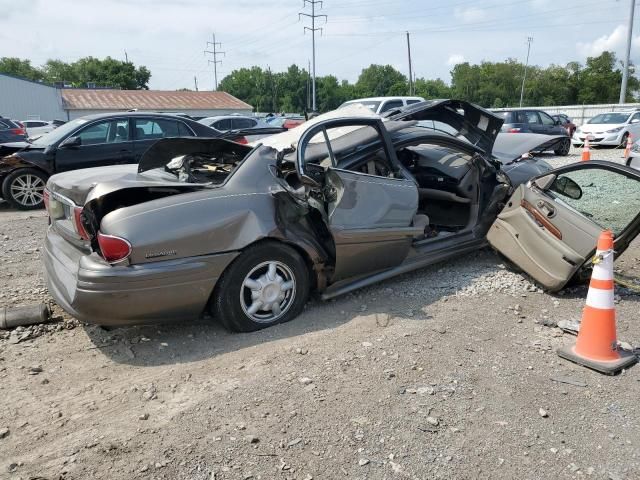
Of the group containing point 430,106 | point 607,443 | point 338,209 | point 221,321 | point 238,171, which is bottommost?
point 607,443

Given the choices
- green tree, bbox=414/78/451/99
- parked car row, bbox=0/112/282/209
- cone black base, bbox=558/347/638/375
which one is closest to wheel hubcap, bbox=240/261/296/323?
Answer: cone black base, bbox=558/347/638/375

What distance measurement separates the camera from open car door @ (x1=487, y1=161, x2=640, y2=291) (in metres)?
4.31

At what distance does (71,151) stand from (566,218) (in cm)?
756

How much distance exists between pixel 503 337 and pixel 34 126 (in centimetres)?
3262

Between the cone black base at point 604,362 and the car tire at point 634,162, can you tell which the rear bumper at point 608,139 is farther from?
the cone black base at point 604,362

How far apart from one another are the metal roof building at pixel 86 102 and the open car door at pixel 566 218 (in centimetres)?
4379

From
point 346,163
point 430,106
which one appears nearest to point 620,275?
point 430,106

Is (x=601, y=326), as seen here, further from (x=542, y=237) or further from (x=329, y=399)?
(x=329, y=399)

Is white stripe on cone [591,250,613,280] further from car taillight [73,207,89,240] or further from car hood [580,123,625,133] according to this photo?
car hood [580,123,625,133]

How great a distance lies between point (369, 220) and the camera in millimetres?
4309

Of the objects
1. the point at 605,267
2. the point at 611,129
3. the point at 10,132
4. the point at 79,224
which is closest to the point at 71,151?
the point at 79,224

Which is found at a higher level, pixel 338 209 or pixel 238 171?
pixel 238 171

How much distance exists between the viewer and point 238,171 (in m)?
3.96

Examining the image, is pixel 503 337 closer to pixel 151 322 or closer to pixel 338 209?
pixel 338 209
